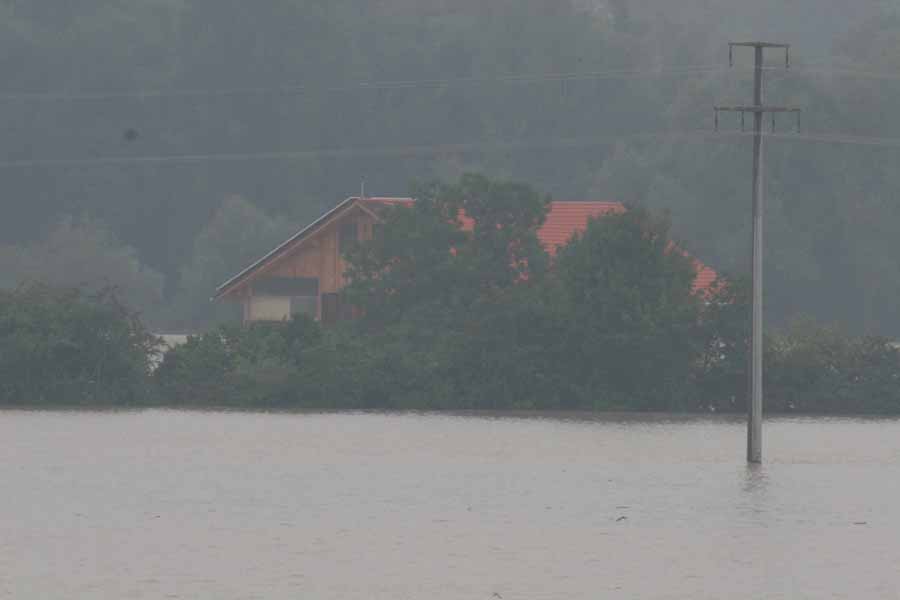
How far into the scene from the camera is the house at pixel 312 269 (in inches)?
3162

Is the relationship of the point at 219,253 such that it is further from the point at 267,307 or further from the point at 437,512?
the point at 437,512

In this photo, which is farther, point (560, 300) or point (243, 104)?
point (243, 104)

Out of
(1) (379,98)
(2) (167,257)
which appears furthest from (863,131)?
(2) (167,257)

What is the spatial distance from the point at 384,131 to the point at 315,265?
55119 millimetres

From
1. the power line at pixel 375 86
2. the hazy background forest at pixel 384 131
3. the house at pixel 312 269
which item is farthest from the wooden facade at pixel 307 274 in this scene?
the power line at pixel 375 86

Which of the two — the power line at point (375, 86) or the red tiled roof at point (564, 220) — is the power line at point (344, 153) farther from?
the red tiled roof at point (564, 220)

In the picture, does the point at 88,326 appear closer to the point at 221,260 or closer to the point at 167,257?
the point at 221,260

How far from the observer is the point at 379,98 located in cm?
13662

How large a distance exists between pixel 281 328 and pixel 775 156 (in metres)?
64.7

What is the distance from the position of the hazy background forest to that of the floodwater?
231 ft

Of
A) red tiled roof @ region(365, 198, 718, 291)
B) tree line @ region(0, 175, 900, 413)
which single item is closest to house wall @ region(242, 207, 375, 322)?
red tiled roof @ region(365, 198, 718, 291)

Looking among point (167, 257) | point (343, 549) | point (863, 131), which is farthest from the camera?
point (167, 257)

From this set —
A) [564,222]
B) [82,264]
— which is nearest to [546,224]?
[564,222]

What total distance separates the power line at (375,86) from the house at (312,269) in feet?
165
